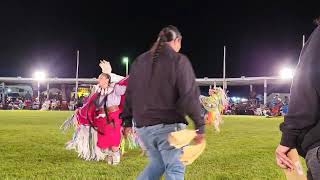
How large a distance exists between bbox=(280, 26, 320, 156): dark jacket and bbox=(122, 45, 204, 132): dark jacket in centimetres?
155

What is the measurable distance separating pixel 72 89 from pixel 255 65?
34.0 metres

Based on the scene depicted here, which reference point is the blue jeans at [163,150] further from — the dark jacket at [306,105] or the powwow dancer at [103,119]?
the powwow dancer at [103,119]

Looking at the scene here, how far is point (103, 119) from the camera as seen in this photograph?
33.0 ft

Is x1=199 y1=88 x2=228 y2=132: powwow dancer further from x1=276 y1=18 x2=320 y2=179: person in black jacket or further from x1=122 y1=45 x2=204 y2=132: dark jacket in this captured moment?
x1=276 y1=18 x2=320 y2=179: person in black jacket

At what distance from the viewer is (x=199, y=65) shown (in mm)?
91688

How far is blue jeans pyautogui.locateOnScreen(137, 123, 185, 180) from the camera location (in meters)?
4.53

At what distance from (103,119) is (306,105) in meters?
7.39

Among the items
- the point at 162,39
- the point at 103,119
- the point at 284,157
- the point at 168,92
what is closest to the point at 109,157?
the point at 103,119

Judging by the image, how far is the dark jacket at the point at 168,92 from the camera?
14.8 ft

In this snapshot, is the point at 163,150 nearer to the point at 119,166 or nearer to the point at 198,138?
the point at 198,138

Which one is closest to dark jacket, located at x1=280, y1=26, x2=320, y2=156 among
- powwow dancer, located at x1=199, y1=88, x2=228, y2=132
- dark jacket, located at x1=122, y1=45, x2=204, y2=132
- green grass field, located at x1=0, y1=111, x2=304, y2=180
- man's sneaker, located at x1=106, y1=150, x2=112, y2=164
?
dark jacket, located at x1=122, y1=45, x2=204, y2=132

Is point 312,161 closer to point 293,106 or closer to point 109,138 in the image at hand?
point 293,106

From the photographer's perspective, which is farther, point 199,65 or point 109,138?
point 199,65

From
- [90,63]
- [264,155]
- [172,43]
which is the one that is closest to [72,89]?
[90,63]
